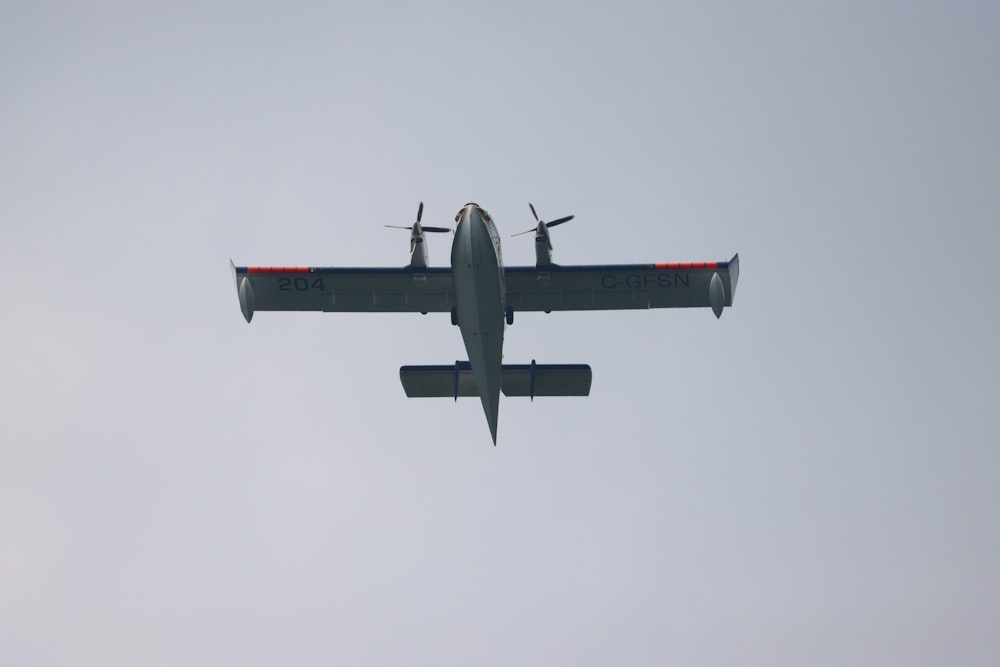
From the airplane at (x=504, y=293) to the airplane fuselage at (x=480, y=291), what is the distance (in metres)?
0.15

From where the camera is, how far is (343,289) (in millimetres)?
29547

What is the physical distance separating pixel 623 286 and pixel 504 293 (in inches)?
147

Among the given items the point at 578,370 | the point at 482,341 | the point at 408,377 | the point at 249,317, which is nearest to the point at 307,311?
the point at 249,317

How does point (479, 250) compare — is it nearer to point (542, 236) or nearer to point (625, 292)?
point (542, 236)

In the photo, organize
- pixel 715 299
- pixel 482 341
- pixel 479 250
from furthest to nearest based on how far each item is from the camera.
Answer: pixel 715 299
pixel 482 341
pixel 479 250

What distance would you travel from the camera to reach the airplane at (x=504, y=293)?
2880 centimetres

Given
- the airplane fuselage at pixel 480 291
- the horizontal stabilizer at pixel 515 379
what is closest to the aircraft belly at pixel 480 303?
the airplane fuselage at pixel 480 291

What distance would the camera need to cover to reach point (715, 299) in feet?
94.9

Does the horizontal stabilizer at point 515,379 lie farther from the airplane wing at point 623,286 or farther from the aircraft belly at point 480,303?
the airplane wing at point 623,286

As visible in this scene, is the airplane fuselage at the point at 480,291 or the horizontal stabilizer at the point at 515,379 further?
the horizontal stabilizer at the point at 515,379

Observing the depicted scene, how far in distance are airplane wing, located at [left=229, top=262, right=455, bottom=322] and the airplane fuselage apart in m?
2.38

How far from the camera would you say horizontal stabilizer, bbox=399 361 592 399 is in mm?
29922

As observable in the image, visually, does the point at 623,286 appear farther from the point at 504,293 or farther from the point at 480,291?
the point at 480,291

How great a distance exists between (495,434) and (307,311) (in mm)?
6577
